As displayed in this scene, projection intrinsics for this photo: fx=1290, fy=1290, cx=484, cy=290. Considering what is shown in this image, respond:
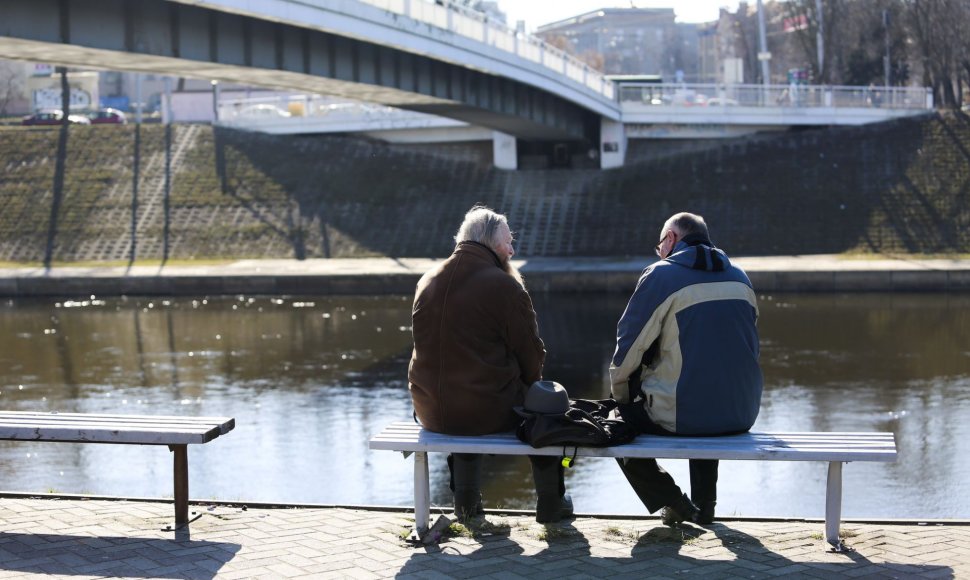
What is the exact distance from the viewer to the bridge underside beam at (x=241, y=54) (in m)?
16.9

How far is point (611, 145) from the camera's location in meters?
35.2

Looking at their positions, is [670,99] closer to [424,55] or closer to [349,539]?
[424,55]

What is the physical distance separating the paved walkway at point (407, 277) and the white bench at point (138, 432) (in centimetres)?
1863

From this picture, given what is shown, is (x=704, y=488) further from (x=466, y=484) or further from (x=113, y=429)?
(x=113, y=429)

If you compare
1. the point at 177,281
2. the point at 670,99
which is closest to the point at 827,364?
the point at 177,281

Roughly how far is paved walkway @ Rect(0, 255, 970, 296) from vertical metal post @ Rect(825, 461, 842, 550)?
1869 cm

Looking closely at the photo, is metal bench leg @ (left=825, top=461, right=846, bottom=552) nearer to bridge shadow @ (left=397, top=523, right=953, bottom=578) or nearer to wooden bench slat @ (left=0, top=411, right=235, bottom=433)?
bridge shadow @ (left=397, top=523, right=953, bottom=578)

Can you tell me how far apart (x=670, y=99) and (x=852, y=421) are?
23.7 m

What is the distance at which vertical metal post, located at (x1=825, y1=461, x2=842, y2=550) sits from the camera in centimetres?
580

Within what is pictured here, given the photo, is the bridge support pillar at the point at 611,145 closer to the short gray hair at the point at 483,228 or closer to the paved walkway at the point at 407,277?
the paved walkway at the point at 407,277

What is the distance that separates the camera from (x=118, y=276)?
26750mm

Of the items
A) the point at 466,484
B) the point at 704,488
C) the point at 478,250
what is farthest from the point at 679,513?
the point at 478,250

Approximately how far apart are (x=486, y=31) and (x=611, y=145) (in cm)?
1011

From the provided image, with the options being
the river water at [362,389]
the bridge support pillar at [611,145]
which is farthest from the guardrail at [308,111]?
the river water at [362,389]
